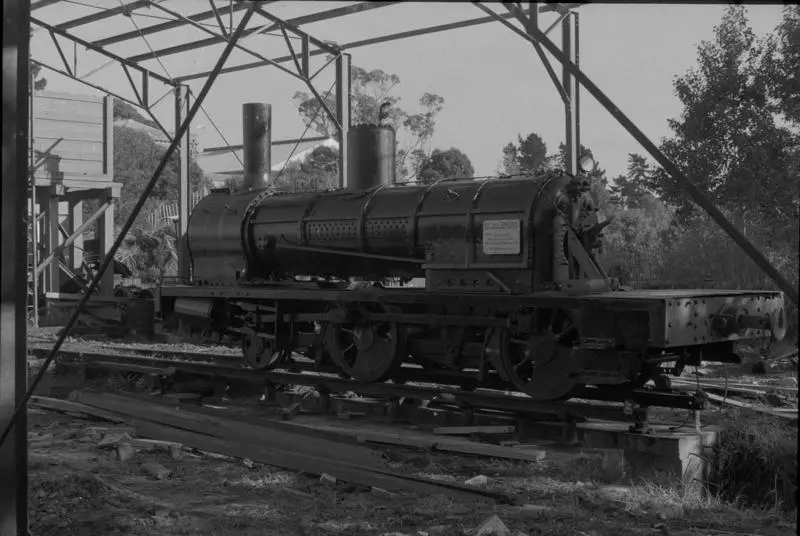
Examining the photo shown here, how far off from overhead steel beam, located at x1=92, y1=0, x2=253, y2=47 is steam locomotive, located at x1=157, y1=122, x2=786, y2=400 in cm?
658

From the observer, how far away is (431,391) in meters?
9.04

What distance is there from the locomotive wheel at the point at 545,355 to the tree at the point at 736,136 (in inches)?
436

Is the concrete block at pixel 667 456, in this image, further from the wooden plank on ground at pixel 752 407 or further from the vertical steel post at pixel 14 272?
the vertical steel post at pixel 14 272

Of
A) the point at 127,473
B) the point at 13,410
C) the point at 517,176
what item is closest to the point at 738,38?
the point at 517,176

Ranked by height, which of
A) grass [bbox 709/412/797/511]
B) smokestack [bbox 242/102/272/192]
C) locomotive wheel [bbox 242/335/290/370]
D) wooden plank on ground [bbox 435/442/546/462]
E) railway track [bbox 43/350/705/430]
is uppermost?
smokestack [bbox 242/102/272/192]

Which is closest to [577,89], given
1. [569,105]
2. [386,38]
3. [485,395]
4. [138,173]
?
[569,105]

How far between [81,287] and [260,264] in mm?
11945

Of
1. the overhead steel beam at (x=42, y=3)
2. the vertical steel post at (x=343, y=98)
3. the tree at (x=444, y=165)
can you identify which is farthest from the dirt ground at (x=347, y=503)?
the tree at (x=444, y=165)

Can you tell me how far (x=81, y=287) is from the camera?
22016mm

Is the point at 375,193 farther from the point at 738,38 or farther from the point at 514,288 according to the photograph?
the point at 738,38

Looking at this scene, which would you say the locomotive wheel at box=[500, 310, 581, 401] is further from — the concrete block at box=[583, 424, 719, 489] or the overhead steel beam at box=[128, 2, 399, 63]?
the overhead steel beam at box=[128, 2, 399, 63]

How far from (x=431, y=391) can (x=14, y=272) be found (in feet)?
16.3

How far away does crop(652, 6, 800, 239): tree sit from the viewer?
18.4m

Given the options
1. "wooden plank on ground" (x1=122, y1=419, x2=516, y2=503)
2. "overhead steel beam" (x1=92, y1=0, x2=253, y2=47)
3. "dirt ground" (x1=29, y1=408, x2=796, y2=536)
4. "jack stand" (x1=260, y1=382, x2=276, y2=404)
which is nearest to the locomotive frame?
"jack stand" (x1=260, y1=382, x2=276, y2=404)
